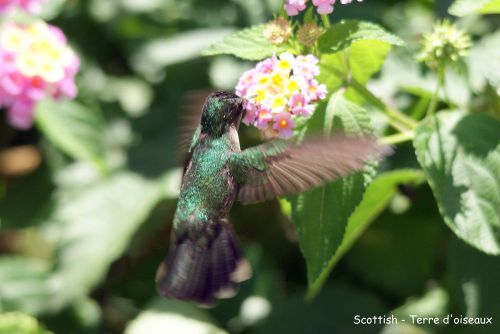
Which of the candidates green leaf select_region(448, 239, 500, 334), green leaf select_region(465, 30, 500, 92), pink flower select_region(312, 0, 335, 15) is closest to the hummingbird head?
pink flower select_region(312, 0, 335, 15)

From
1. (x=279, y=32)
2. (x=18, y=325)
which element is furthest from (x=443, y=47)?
(x=18, y=325)

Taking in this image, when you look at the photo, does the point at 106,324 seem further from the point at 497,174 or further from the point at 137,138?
the point at 497,174

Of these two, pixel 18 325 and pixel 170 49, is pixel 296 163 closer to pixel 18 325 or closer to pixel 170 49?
pixel 18 325

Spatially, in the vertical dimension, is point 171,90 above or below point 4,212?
above

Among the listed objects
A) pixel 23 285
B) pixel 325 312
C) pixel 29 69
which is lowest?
pixel 325 312

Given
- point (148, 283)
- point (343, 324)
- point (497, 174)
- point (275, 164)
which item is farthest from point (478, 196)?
point (148, 283)

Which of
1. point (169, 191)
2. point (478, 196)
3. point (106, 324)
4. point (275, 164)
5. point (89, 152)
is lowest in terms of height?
point (106, 324)
